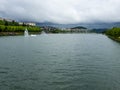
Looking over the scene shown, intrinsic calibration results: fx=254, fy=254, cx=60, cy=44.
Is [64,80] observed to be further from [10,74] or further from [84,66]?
[84,66]

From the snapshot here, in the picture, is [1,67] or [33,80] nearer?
[33,80]

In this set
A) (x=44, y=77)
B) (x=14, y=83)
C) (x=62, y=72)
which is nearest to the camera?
(x=14, y=83)

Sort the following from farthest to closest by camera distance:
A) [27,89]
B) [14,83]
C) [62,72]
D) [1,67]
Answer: [1,67]
[62,72]
[14,83]
[27,89]

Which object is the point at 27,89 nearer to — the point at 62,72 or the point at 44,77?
the point at 44,77

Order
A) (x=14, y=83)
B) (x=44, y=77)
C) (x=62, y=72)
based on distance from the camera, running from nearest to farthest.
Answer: (x=14, y=83) → (x=44, y=77) → (x=62, y=72)

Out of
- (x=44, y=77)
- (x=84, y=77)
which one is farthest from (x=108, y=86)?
(x=44, y=77)

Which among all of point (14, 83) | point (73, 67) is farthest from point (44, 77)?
point (73, 67)

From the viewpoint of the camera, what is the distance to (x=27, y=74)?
26.2 meters

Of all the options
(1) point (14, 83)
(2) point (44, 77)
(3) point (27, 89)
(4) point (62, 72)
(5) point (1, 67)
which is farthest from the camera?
(5) point (1, 67)

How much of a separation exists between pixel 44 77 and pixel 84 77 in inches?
156

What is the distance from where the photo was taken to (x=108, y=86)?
21.9 metres

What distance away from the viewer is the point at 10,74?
2605 centimetres

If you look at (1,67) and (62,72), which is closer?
(62,72)

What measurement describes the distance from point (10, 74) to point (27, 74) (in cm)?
173
